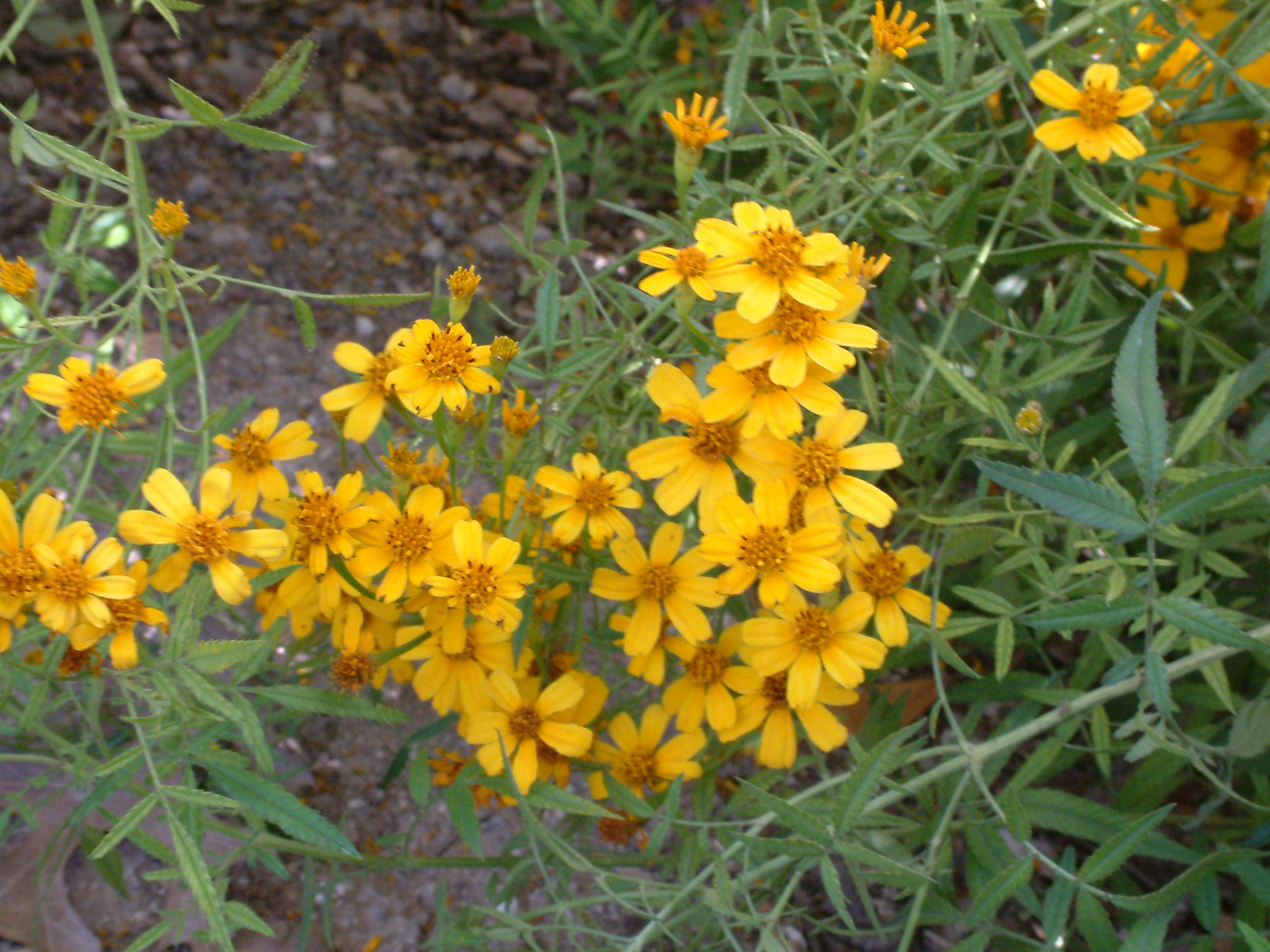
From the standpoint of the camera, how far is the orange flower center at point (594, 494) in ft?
3.64

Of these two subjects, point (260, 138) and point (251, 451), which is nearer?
point (260, 138)

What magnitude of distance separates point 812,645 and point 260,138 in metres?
0.74

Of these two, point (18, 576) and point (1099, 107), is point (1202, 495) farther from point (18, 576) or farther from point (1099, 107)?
point (18, 576)

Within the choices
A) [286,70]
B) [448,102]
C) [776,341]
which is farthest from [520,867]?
[448,102]

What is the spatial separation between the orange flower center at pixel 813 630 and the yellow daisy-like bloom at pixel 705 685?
11 centimetres

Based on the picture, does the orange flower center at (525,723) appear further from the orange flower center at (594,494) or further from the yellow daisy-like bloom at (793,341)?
the yellow daisy-like bloom at (793,341)

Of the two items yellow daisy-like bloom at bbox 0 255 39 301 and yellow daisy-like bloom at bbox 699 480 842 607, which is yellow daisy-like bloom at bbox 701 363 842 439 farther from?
yellow daisy-like bloom at bbox 0 255 39 301

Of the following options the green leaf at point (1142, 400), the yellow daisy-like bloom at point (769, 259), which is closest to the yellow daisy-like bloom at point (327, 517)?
the yellow daisy-like bloom at point (769, 259)

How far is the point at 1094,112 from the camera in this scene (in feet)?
4.11

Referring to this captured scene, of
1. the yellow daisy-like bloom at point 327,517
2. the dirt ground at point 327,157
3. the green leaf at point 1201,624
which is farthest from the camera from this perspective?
the dirt ground at point 327,157

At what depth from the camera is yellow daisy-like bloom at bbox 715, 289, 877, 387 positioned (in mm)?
982

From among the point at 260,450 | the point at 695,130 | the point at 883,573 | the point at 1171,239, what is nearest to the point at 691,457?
the point at 883,573

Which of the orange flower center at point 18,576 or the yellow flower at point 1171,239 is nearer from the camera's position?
the orange flower center at point 18,576

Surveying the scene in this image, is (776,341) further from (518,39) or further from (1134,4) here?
(518,39)
